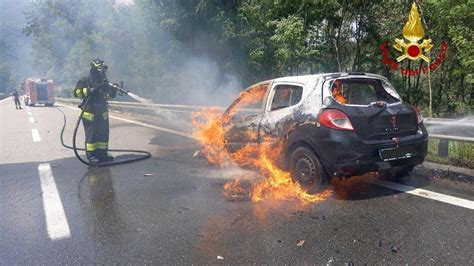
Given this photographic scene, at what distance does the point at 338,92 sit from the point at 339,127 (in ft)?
2.10

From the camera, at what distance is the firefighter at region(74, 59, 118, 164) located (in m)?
7.14

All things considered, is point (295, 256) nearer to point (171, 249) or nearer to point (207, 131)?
point (171, 249)

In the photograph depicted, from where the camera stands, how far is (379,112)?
452cm

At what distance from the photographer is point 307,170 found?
4762 mm

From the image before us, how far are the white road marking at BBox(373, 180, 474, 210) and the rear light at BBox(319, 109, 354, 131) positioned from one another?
127cm

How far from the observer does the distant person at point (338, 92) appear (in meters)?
4.73

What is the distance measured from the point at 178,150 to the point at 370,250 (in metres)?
5.84

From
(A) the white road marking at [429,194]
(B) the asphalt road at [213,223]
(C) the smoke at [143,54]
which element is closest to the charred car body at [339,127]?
(A) the white road marking at [429,194]

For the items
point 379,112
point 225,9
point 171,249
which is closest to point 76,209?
point 171,249

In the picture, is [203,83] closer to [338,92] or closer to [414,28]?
[414,28]

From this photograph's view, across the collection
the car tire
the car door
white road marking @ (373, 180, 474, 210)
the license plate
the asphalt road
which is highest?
the car door

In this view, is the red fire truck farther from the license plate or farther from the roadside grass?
the license plate

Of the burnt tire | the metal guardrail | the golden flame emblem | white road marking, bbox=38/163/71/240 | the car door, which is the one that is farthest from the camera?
the golden flame emblem

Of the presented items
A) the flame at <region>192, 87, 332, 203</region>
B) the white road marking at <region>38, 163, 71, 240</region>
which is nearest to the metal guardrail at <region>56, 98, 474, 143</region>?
the flame at <region>192, 87, 332, 203</region>
